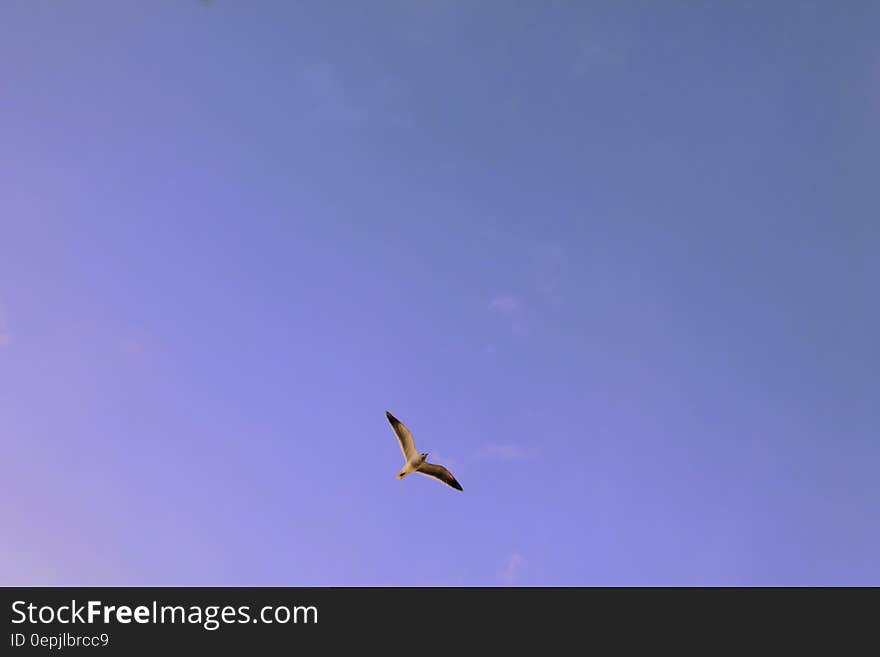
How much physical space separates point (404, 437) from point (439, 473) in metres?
3.97

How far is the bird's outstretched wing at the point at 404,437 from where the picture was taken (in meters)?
46.2

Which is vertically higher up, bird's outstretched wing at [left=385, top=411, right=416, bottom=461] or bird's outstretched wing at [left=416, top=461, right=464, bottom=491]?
bird's outstretched wing at [left=385, top=411, right=416, bottom=461]

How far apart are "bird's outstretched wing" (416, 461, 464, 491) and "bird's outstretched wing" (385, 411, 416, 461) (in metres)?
1.47

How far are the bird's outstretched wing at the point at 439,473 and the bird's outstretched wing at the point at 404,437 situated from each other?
1.47 m

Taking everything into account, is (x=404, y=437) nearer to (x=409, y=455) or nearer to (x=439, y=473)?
(x=409, y=455)

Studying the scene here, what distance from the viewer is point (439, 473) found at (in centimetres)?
4738

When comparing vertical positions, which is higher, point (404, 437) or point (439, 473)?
point (404, 437)

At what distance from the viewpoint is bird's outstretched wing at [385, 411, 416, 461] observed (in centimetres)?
4622

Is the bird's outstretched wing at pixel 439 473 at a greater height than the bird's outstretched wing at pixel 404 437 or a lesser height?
lesser

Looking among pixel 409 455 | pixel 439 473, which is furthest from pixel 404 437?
pixel 439 473
